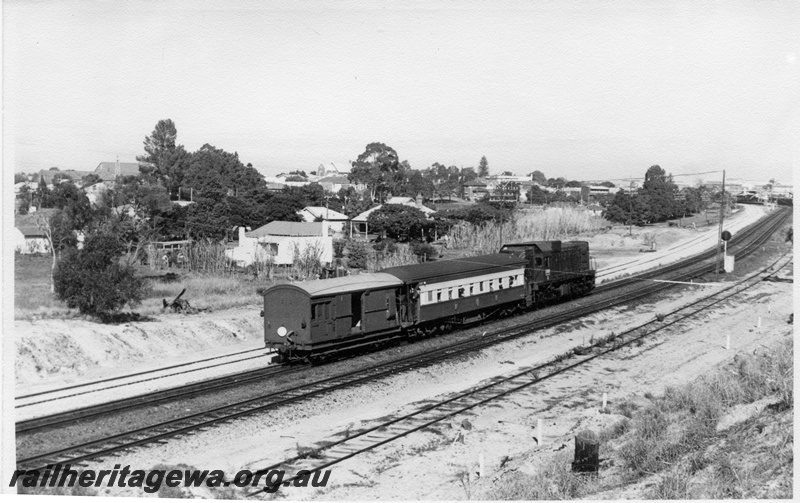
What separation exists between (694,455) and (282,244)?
36578mm

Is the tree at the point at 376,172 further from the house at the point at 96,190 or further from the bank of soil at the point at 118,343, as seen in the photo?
the house at the point at 96,190

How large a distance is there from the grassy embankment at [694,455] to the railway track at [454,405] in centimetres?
348

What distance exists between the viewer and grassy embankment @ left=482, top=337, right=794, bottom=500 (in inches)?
454

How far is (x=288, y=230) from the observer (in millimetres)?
47656

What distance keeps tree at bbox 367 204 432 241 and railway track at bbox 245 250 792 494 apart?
23958mm

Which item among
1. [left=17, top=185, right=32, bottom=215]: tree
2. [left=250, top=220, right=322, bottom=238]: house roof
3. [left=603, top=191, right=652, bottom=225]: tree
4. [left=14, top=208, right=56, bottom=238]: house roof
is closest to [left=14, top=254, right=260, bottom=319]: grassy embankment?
[left=14, top=208, right=56, bottom=238]: house roof

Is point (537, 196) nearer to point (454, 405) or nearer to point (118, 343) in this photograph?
point (118, 343)

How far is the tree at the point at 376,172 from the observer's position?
3791 centimetres

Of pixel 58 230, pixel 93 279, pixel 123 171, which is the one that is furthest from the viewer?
pixel 123 171

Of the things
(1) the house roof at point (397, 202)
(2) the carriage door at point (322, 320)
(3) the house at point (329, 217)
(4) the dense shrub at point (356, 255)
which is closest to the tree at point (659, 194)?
(2) the carriage door at point (322, 320)

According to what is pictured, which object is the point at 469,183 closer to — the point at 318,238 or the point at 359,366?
the point at 318,238

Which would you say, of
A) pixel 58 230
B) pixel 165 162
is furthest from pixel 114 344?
pixel 165 162

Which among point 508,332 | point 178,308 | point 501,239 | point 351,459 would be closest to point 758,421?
point 351,459

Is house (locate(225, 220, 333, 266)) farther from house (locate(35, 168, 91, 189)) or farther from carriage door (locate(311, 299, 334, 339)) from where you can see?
carriage door (locate(311, 299, 334, 339))
